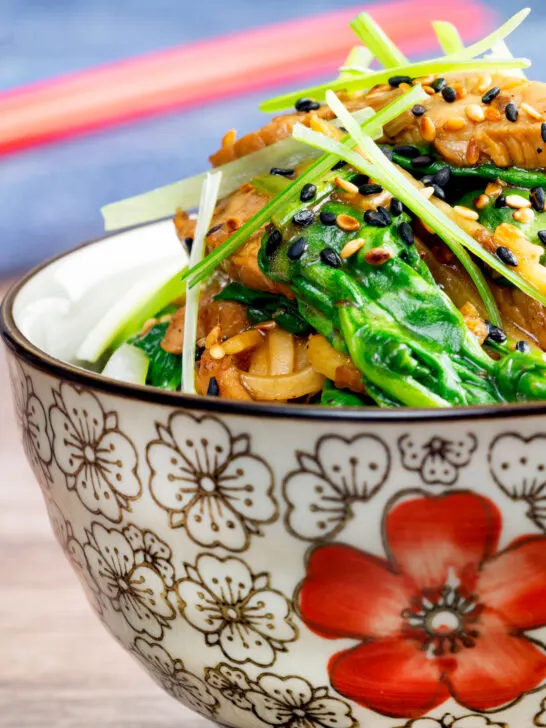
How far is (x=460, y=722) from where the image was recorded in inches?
55.7

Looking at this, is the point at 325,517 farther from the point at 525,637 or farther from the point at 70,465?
the point at 70,465

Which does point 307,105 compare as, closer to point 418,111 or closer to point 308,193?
point 418,111

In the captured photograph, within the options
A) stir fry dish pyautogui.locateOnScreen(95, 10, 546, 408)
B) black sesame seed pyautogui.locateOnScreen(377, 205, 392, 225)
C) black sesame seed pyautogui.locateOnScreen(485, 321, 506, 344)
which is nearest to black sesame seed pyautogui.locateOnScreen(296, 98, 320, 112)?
stir fry dish pyautogui.locateOnScreen(95, 10, 546, 408)

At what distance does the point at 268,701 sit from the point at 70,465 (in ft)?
1.54

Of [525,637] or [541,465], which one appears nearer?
[541,465]

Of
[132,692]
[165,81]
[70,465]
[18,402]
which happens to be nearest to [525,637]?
[70,465]

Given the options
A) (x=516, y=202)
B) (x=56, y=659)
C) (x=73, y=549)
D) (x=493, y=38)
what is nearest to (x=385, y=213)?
(x=516, y=202)

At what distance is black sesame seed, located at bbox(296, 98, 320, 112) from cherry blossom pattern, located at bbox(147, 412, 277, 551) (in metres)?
0.92

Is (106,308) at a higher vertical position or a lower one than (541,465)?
lower

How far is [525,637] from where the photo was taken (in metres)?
1.34

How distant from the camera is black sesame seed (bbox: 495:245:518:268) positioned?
5.26ft

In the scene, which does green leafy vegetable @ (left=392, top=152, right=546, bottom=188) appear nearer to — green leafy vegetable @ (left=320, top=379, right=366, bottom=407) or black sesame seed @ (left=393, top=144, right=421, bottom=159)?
black sesame seed @ (left=393, top=144, right=421, bottom=159)

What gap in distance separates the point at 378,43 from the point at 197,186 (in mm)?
502

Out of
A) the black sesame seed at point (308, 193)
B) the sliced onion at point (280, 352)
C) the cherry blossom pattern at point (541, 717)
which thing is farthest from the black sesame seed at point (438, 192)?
the cherry blossom pattern at point (541, 717)
